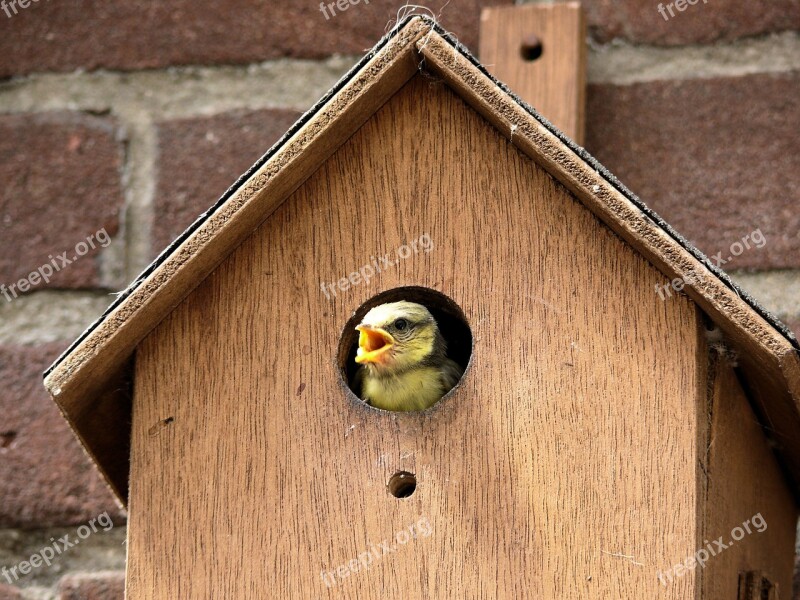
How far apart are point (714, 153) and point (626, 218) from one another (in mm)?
651

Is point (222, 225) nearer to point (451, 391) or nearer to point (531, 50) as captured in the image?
point (451, 391)

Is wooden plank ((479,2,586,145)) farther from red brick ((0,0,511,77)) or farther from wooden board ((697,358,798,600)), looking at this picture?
wooden board ((697,358,798,600))

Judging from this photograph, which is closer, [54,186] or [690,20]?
[690,20]

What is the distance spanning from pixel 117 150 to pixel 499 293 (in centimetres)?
86

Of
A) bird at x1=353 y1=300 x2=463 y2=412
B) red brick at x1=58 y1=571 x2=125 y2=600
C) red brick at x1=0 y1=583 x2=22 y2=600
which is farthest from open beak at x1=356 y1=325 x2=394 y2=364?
red brick at x1=0 y1=583 x2=22 y2=600

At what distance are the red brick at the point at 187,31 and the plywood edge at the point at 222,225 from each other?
60 centimetres

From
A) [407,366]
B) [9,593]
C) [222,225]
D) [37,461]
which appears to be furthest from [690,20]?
[9,593]

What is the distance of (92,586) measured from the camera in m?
1.85

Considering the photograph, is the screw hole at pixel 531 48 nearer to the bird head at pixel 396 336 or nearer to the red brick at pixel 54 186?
the bird head at pixel 396 336

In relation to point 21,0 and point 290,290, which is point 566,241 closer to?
point 290,290

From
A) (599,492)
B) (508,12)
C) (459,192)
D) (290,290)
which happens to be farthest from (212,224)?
(508,12)

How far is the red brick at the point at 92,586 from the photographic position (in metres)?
1.84

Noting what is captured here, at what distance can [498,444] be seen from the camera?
133cm

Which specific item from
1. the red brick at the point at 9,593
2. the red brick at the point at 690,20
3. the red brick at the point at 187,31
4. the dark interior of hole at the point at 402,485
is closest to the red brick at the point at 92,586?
the red brick at the point at 9,593
